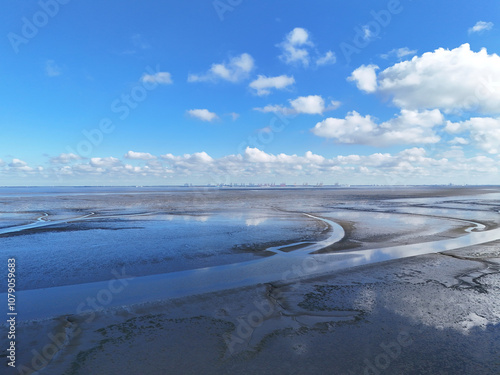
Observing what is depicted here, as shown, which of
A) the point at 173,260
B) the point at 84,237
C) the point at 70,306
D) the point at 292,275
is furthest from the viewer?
the point at 84,237

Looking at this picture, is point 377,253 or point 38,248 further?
point 38,248

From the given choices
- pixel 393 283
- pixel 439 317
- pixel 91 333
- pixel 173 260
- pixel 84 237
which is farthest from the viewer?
pixel 84 237

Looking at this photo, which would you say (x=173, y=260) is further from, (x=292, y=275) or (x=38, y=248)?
(x=38, y=248)

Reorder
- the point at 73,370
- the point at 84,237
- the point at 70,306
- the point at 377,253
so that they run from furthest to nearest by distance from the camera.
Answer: the point at 84,237 → the point at 377,253 → the point at 70,306 → the point at 73,370

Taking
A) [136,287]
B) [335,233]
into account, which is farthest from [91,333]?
[335,233]

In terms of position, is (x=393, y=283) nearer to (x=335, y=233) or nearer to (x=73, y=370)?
(x=73, y=370)

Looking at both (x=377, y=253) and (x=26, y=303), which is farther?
(x=377, y=253)

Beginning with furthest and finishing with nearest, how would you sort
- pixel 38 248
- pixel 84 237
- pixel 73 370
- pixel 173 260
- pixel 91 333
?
pixel 84 237 → pixel 38 248 → pixel 173 260 → pixel 91 333 → pixel 73 370

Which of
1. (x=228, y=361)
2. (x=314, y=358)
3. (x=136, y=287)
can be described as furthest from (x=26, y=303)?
(x=314, y=358)
